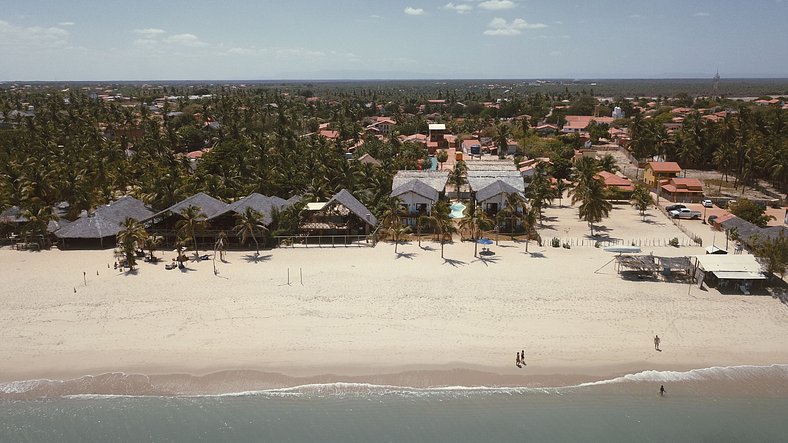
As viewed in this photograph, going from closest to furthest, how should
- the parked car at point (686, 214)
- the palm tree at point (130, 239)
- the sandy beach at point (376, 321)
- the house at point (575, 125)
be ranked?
the sandy beach at point (376, 321) < the palm tree at point (130, 239) < the parked car at point (686, 214) < the house at point (575, 125)

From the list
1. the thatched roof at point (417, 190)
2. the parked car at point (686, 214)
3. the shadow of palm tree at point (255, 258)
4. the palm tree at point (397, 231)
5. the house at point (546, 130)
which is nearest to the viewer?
the shadow of palm tree at point (255, 258)

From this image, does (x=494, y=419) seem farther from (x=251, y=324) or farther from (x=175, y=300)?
(x=175, y=300)

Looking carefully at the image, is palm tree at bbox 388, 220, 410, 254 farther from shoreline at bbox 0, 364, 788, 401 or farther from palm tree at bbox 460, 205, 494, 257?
shoreline at bbox 0, 364, 788, 401

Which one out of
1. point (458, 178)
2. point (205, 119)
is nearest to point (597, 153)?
point (458, 178)

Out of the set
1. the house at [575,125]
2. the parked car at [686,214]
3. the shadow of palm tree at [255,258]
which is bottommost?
the shadow of palm tree at [255,258]

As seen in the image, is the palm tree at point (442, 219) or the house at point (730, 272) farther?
the palm tree at point (442, 219)

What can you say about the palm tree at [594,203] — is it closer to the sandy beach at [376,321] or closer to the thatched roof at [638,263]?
the sandy beach at [376,321]

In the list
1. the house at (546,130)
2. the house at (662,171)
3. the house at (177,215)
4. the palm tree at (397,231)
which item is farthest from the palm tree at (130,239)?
the house at (546,130)

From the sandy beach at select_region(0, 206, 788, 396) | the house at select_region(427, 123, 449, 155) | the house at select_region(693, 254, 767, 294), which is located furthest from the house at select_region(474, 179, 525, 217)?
the house at select_region(427, 123, 449, 155)
